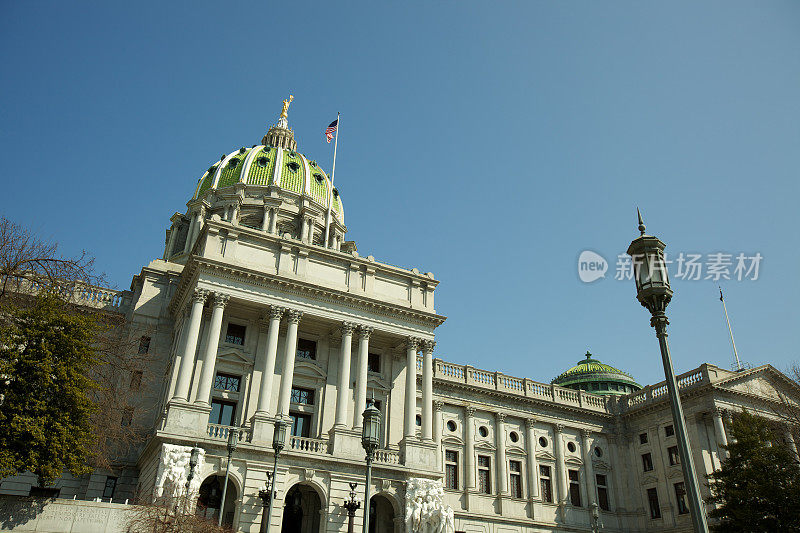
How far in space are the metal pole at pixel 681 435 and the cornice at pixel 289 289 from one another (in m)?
26.2

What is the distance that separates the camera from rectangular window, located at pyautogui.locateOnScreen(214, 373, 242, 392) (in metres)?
35.7

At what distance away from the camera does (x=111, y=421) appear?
31328 mm

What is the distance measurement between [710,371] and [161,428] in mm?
36401

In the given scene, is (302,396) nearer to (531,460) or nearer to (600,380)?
(531,460)

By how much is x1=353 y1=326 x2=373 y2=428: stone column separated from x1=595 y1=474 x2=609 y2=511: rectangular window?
2284cm

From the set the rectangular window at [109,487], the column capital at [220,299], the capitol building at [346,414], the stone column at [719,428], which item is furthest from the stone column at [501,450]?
the rectangular window at [109,487]

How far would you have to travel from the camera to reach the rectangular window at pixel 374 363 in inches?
1598

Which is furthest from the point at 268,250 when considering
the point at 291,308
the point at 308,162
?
the point at 308,162

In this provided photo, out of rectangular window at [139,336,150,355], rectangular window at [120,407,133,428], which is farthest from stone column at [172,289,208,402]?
rectangular window at [139,336,150,355]

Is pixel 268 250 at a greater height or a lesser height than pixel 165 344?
greater

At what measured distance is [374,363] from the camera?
4088 cm

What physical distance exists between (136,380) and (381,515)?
648 inches

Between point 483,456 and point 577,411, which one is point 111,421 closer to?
point 483,456

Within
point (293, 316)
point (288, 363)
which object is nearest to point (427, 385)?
point (288, 363)
